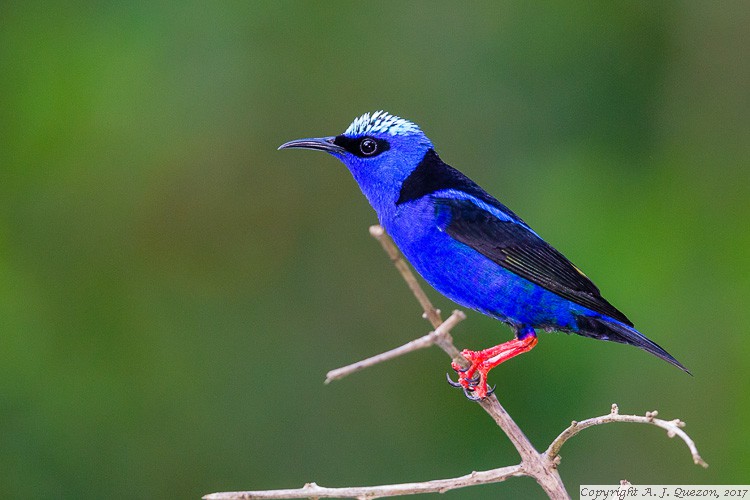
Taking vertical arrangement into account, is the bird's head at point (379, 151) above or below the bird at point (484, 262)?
above

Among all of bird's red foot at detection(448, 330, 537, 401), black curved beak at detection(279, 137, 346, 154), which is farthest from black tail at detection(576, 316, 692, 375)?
black curved beak at detection(279, 137, 346, 154)

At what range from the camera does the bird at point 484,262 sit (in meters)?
3.84

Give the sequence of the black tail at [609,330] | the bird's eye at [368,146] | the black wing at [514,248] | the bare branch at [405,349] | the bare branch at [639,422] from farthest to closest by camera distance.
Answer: the bird's eye at [368,146] < the black wing at [514,248] < the black tail at [609,330] < the bare branch at [639,422] < the bare branch at [405,349]

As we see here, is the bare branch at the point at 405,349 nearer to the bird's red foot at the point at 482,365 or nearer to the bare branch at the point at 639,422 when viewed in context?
the bare branch at the point at 639,422

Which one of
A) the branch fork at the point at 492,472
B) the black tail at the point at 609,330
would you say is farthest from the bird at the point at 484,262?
the branch fork at the point at 492,472

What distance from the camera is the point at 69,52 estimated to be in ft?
23.2

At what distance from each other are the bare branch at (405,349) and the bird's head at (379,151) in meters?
1.54

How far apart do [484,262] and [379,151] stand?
654mm

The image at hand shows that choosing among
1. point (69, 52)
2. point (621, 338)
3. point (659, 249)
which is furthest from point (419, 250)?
point (69, 52)

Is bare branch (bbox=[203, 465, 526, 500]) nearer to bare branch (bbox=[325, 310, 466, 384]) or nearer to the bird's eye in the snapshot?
bare branch (bbox=[325, 310, 466, 384])

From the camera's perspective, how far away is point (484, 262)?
3926 mm

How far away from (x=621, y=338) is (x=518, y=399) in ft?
8.41

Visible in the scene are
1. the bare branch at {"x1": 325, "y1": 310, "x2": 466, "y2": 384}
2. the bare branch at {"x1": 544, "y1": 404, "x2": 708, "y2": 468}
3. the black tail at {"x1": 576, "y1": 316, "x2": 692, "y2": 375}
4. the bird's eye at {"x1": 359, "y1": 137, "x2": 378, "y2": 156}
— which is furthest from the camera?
the bird's eye at {"x1": 359, "y1": 137, "x2": 378, "y2": 156}

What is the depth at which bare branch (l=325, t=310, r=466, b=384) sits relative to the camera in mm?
2309
